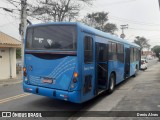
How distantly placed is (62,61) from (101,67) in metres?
2.59

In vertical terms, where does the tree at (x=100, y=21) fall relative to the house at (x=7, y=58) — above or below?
above

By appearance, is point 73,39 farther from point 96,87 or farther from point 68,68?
point 96,87

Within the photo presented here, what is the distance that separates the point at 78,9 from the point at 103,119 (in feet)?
87.3

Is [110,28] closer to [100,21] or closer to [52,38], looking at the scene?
[100,21]

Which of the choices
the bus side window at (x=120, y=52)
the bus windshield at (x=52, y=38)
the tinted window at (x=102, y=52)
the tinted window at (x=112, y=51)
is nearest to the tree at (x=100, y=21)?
the bus side window at (x=120, y=52)

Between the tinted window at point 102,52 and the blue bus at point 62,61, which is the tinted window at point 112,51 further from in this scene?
the blue bus at point 62,61

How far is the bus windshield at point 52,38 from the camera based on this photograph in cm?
768

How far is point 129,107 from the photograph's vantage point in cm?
811

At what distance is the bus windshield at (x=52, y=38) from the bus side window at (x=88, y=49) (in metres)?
0.57

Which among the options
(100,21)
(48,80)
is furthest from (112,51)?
(100,21)

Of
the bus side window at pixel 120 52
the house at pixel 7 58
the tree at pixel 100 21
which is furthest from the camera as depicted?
the tree at pixel 100 21

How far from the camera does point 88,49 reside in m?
8.20

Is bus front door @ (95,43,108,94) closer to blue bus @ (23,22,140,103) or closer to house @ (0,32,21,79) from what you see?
blue bus @ (23,22,140,103)

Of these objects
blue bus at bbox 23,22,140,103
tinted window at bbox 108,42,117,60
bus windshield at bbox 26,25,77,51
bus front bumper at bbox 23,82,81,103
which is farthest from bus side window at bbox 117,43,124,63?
bus front bumper at bbox 23,82,81,103
